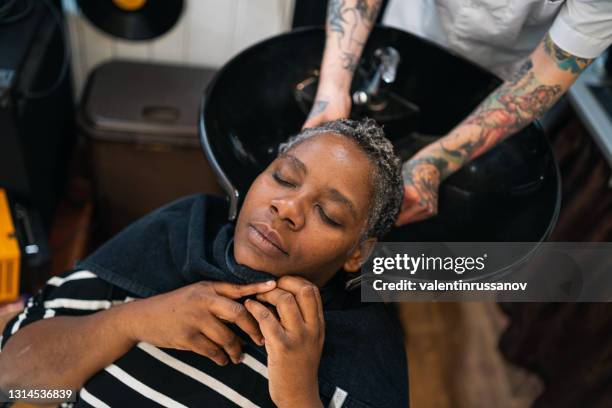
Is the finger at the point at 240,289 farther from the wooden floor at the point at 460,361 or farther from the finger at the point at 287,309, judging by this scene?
the wooden floor at the point at 460,361

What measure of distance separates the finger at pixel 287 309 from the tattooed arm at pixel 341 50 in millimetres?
432

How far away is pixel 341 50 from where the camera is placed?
4.22 feet

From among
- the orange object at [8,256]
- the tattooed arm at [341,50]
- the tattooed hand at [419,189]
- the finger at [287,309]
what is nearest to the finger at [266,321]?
the finger at [287,309]

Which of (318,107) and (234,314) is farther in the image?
(318,107)

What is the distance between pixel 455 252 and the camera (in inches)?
45.6

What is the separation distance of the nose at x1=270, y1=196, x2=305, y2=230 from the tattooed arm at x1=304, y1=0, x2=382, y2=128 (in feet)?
1.01

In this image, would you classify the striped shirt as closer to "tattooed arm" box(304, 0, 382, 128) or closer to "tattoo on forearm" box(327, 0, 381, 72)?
"tattooed arm" box(304, 0, 382, 128)

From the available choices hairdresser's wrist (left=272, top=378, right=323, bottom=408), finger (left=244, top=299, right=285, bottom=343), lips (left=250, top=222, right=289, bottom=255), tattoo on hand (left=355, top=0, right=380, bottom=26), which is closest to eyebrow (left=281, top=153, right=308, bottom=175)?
lips (left=250, top=222, right=289, bottom=255)

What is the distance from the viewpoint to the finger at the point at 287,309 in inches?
35.5

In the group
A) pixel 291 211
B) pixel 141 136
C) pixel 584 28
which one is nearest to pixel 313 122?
pixel 291 211

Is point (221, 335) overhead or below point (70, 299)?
overhead

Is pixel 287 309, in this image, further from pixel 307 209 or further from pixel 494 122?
pixel 494 122

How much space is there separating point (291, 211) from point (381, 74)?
1.63 feet

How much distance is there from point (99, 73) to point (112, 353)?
1.24m
